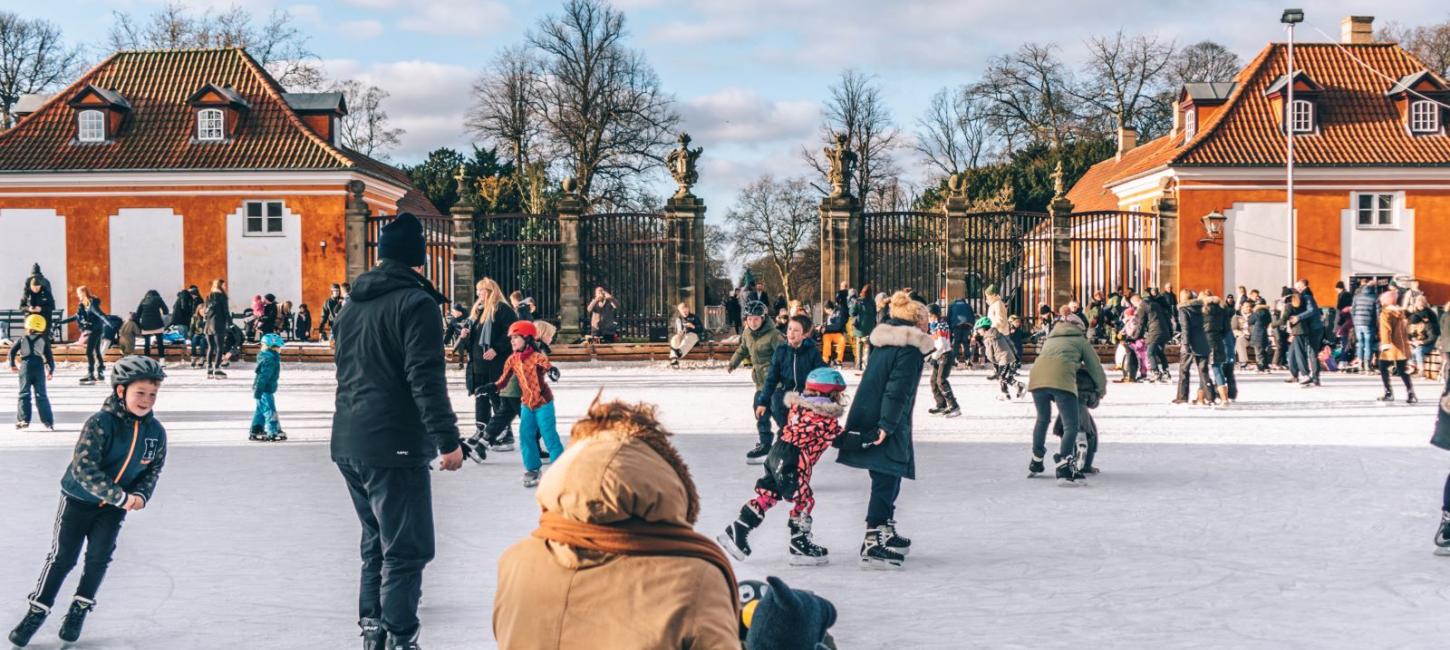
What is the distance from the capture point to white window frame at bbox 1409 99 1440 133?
3647 cm

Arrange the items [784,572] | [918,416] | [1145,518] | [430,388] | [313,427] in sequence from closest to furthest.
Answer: [430,388] < [784,572] < [1145,518] < [313,427] < [918,416]

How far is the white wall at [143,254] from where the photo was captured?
36.0 m

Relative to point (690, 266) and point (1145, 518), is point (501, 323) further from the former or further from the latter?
point (690, 266)

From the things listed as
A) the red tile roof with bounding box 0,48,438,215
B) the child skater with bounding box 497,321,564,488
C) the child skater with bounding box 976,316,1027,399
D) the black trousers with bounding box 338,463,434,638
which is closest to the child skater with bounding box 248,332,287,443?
the child skater with bounding box 497,321,564,488

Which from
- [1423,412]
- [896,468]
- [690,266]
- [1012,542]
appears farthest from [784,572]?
[690,266]

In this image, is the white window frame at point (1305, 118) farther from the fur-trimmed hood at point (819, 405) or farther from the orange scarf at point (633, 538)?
the orange scarf at point (633, 538)

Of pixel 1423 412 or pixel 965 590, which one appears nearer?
pixel 965 590

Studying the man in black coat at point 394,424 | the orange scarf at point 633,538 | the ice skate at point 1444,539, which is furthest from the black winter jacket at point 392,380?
the ice skate at point 1444,539

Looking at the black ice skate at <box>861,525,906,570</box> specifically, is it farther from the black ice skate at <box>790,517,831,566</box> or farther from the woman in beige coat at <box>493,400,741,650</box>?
the woman in beige coat at <box>493,400,741,650</box>

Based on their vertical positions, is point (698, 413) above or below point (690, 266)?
below

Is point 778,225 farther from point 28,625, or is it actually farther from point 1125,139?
point 28,625

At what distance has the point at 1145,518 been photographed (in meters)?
9.37

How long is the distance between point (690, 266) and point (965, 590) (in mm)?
22593

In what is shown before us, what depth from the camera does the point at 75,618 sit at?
20.1ft
